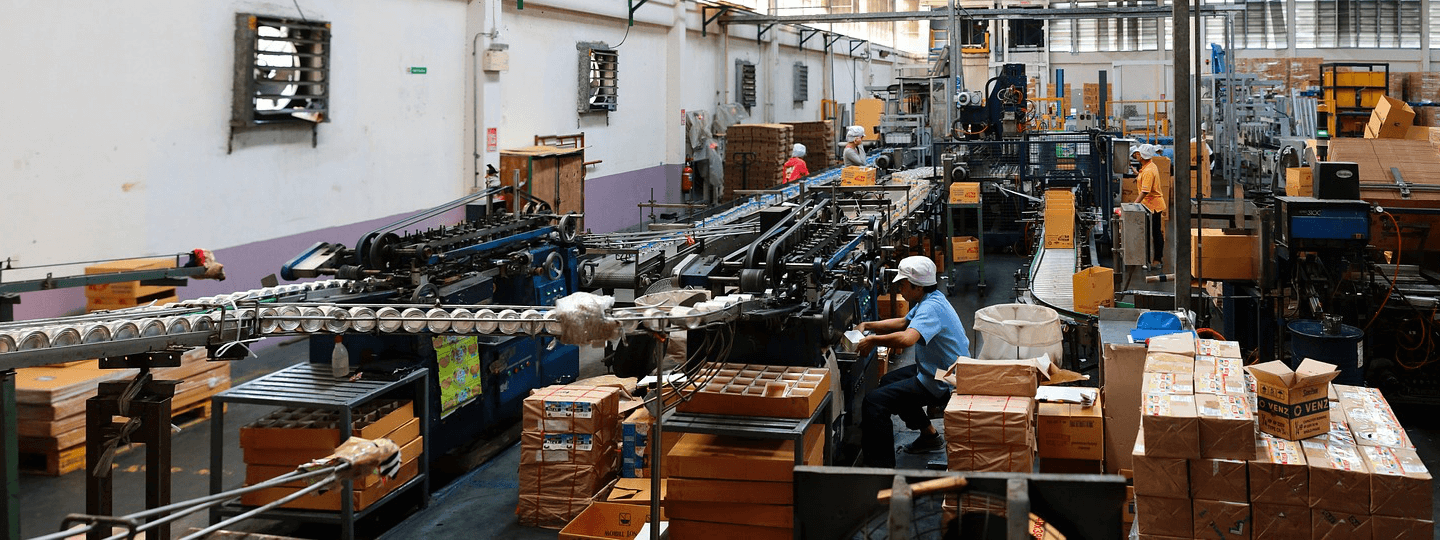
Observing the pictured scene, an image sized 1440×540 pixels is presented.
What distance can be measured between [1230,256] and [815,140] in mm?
14119

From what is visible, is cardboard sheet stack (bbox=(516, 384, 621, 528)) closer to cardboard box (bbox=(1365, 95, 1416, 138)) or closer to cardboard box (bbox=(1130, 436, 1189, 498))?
cardboard box (bbox=(1130, 436, 1189, 498))

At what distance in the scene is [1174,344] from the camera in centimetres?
479

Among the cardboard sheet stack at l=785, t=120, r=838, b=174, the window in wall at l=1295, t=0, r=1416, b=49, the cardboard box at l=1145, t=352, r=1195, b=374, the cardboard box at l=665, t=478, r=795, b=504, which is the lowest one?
the cardboard box at l=665, t=478, r=795, b=504

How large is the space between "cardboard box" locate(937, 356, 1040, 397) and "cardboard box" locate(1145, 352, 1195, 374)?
0.85 metres

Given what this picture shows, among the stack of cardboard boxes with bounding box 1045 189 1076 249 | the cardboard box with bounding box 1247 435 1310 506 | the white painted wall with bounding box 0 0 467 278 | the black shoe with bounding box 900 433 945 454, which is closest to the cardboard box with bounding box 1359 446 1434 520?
the cardboard box with bounding box 1247 435 1310 506

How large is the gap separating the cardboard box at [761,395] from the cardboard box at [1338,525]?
6.42ft

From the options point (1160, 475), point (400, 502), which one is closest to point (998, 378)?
point (1160, 475)

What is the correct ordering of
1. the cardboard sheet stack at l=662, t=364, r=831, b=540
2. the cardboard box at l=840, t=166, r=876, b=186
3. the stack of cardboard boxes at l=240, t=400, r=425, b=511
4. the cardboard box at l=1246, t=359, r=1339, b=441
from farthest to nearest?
the cardboard box at l=840, t=166, r=876, b=186, the stack of cardboard boxes at l=240, t=400, r=425, b=511, the cardboard sheet stack at l=662, t=364, r=831, b=540, the cardboard box at l=1246, t=359, r=1339, b=441

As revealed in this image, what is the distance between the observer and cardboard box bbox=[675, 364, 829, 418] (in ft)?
15.3

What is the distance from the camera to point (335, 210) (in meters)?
10.1

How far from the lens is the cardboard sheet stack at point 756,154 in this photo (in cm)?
1845

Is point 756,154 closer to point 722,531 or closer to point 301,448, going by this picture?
point 301,448

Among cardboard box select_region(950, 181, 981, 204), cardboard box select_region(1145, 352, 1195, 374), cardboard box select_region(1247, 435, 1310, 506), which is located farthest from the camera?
cardboard box select_region(950, 181, 981, 204)

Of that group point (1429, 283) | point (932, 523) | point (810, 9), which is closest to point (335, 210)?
point (932, 523)
